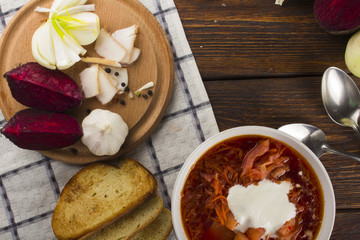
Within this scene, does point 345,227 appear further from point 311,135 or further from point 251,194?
point 251,194

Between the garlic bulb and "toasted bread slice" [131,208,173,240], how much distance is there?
0.32 meters

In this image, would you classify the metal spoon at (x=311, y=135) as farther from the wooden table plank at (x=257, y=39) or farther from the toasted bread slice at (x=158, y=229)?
the toasted bread slice at (x=158, y=229)

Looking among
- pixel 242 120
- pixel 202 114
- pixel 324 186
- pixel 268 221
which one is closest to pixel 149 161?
pixel 202 114

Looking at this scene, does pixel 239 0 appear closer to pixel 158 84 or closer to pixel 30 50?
pixel 158 84

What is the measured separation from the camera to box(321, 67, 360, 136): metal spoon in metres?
1.59

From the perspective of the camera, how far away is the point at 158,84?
1.57m

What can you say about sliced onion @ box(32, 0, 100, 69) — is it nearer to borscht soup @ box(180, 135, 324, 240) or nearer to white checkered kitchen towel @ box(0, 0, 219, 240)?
white checkered kitchen towel @ box(0, 0, 219, 240)

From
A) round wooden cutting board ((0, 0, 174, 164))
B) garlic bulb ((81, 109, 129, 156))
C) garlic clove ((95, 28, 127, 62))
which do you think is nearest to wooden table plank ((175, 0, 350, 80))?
round wooden cutting board ((0, 0, 174, 164))

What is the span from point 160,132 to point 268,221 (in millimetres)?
544

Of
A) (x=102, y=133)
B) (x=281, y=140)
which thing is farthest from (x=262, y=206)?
(x=102, y=133)

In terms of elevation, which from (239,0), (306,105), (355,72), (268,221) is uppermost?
(239,0)

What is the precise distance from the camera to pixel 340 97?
5.23 ft

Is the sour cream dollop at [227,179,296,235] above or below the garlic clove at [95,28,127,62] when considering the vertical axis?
below

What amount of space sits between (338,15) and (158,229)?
3.44 feet
